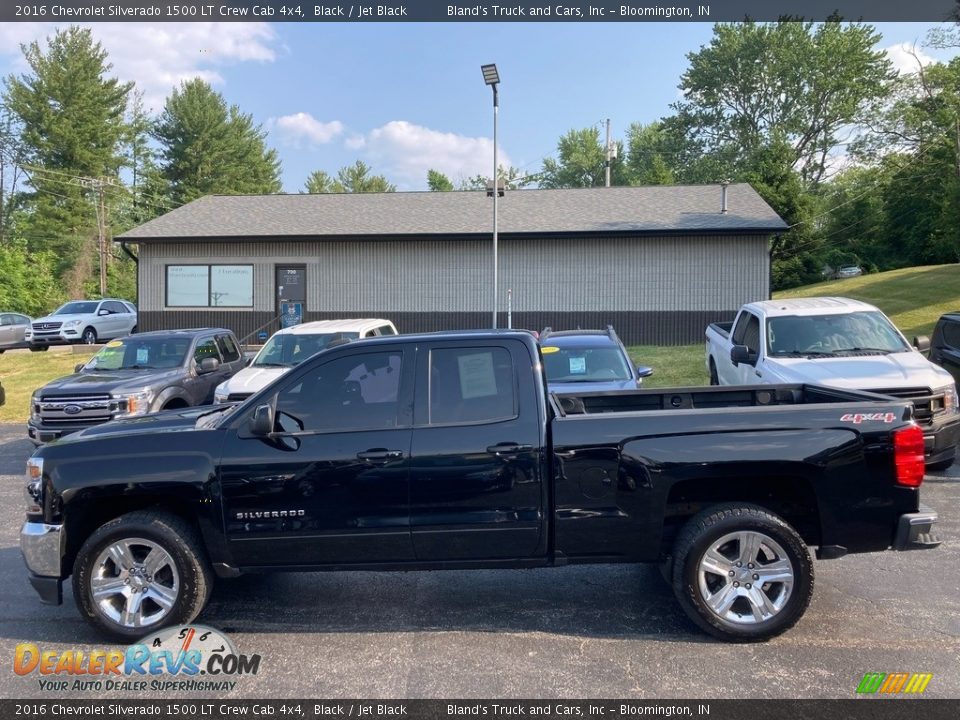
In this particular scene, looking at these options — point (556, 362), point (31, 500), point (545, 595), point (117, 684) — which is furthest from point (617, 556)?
point (556, 362)

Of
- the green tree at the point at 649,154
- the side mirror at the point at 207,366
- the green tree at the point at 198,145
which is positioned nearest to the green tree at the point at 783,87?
the green tree at the point at 649,154

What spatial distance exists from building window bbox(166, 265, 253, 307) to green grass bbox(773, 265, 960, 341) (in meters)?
18.9

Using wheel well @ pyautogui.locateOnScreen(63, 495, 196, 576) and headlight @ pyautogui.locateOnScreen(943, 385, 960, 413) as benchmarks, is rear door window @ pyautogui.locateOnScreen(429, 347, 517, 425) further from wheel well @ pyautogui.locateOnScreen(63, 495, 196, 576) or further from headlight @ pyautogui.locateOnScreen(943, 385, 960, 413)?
headlight @ pyautogui.locateOnScreen(943, 385, 960, 413)

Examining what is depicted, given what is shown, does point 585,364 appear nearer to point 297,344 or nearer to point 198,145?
point 297,344

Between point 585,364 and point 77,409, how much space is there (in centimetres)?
654

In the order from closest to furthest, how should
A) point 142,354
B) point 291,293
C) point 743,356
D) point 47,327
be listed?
1. point 743,356
2. point 142,354
3. point 291,293
4. point 47,327

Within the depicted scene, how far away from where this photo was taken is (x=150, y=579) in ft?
15.9

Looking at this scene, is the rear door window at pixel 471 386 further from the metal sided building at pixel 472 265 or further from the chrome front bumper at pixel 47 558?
the metal sided building at pixel 472 265

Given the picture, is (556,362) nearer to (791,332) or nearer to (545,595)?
(791,332)

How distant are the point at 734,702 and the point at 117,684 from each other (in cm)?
324

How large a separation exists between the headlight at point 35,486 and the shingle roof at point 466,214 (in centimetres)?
1875

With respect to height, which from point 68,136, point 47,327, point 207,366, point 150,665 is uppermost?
point 68,136

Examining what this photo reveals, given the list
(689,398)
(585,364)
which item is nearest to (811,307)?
(585,364)

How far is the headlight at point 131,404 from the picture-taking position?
402 inches
